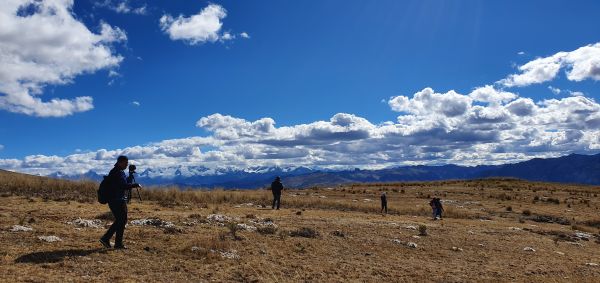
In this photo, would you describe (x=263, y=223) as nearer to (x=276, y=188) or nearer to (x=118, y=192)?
(x=118, y=192)

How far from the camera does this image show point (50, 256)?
14.0m

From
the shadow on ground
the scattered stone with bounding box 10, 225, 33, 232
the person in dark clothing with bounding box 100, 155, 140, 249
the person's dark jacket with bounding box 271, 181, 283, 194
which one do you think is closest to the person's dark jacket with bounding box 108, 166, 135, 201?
the person in dark clothing with bounding box 100, 155, 140, 249

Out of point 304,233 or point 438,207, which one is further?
point 438,207

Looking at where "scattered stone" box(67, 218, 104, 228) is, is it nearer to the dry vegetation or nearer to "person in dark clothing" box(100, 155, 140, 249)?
the dry vegetation

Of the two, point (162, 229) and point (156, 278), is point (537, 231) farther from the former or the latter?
point (156, 278)

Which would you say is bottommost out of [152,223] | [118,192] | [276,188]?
[152,223]

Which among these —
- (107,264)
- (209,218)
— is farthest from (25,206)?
(107,264)

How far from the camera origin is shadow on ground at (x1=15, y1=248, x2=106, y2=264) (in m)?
13.5

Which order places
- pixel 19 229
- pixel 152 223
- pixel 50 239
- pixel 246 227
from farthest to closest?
pixel 246 227 → pixel 152 223 → pixel 19 229 → pixel 50 239

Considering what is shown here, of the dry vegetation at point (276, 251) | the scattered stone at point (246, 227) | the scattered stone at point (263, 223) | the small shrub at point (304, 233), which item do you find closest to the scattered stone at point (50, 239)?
the dry vegetation at point (276, 251)

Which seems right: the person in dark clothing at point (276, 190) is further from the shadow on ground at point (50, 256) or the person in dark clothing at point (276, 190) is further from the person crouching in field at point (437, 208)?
the shadow on ground at point (50, 256)

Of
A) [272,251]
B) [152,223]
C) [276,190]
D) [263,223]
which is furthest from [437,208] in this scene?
[152,223]

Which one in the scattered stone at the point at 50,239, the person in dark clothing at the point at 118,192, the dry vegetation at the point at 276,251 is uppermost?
the person in dark clothing at the point at 118,192

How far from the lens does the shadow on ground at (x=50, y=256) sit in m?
13.5
